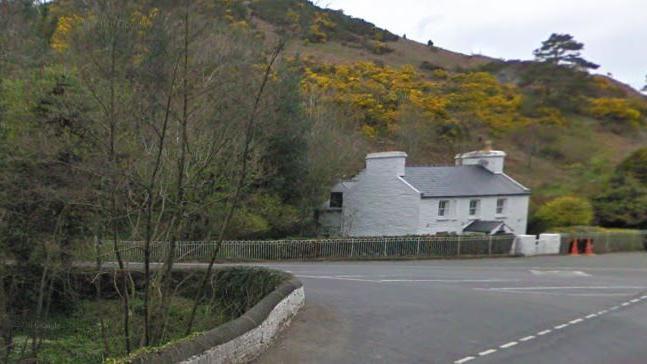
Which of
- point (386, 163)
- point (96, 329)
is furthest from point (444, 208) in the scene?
point (96, 329)

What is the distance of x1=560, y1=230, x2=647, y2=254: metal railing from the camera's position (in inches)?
1309

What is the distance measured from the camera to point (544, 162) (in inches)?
2147

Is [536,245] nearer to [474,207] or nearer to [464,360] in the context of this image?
[474,207]

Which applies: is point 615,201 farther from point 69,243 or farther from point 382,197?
point 69,243

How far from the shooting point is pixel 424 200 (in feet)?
108

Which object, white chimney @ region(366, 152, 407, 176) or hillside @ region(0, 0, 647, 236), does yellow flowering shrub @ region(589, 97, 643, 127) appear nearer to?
hillside @ region(0, 0, 647, 236)

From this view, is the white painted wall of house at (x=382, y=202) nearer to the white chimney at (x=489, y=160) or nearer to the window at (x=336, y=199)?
the window at (x=336, y=199)

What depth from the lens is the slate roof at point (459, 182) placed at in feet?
110

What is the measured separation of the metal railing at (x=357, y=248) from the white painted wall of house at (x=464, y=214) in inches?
121

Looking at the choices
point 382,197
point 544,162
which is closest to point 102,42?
point 382,197

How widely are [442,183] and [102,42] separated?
1073 inches

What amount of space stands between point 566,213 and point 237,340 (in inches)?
1275

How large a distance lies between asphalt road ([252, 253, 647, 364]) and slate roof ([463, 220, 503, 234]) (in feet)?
32.0

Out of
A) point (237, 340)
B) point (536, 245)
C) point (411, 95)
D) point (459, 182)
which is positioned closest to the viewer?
point (237, 340)
